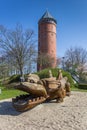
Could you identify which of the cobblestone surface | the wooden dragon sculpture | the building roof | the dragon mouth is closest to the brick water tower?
the building roof

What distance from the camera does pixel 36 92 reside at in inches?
311

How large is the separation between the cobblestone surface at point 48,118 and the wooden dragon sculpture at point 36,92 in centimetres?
35

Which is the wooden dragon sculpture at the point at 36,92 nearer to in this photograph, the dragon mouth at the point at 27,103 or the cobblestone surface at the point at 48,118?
the dragon mouth at the point at 27,103

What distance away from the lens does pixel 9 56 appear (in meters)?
29.5

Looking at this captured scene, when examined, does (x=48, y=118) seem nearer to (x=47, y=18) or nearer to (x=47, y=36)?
(x=47, y=36)

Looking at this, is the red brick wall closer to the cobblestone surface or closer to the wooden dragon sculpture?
the wooden dragon sculpture

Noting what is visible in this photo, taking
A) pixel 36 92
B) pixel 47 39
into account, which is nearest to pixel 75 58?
pixel 47 39

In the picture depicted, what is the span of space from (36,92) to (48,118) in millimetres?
1174

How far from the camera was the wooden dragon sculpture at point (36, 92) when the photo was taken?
757 centimetres

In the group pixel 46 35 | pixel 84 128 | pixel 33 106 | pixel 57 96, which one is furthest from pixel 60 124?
pixel 46 35

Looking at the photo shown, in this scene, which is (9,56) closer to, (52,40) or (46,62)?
(46,62)

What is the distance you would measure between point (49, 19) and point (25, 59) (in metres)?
18.9

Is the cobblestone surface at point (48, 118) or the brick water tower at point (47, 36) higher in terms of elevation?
the brick water tower at point (47, 36)

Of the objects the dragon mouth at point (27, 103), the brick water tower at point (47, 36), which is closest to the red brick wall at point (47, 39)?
the brick water tower at point (47, 36)
